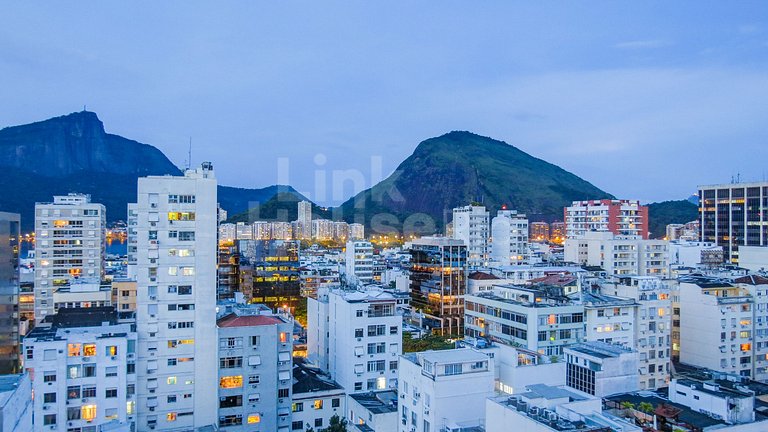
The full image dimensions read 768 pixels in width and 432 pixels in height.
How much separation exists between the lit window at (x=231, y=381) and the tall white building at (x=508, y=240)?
4559 centimetres

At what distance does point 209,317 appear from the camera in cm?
2455

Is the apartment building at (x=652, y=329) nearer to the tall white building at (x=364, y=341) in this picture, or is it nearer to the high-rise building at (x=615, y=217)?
the tall white building at (x=364, y=341)

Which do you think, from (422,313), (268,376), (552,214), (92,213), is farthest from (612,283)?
(552,214)

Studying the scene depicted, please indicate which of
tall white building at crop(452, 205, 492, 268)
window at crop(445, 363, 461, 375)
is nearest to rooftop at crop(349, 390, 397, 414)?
window at crop(445, 363, 461, 375)

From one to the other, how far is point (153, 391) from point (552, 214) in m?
169

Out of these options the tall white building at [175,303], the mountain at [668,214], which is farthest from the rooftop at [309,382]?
the mountain at [668,214]

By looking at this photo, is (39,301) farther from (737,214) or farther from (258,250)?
(737,214)

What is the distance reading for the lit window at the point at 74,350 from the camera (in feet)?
71.3

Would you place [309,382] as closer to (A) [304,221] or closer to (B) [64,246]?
(B) [64,246]

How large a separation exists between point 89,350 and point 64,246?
99.2 ft

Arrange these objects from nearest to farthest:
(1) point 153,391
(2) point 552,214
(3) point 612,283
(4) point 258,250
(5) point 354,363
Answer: (1) point 153,391 → (5) point 354,363 → (3) point 612,283 → (4) point 258,250 → (2) point 552,214

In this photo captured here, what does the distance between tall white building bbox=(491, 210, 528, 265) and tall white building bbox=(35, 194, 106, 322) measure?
42712 mm

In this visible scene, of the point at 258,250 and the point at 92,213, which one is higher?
the point at 92,213

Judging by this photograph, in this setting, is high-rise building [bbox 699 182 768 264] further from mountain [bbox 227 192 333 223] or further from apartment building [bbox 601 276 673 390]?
mountain [bbox 227 192 333 223]
